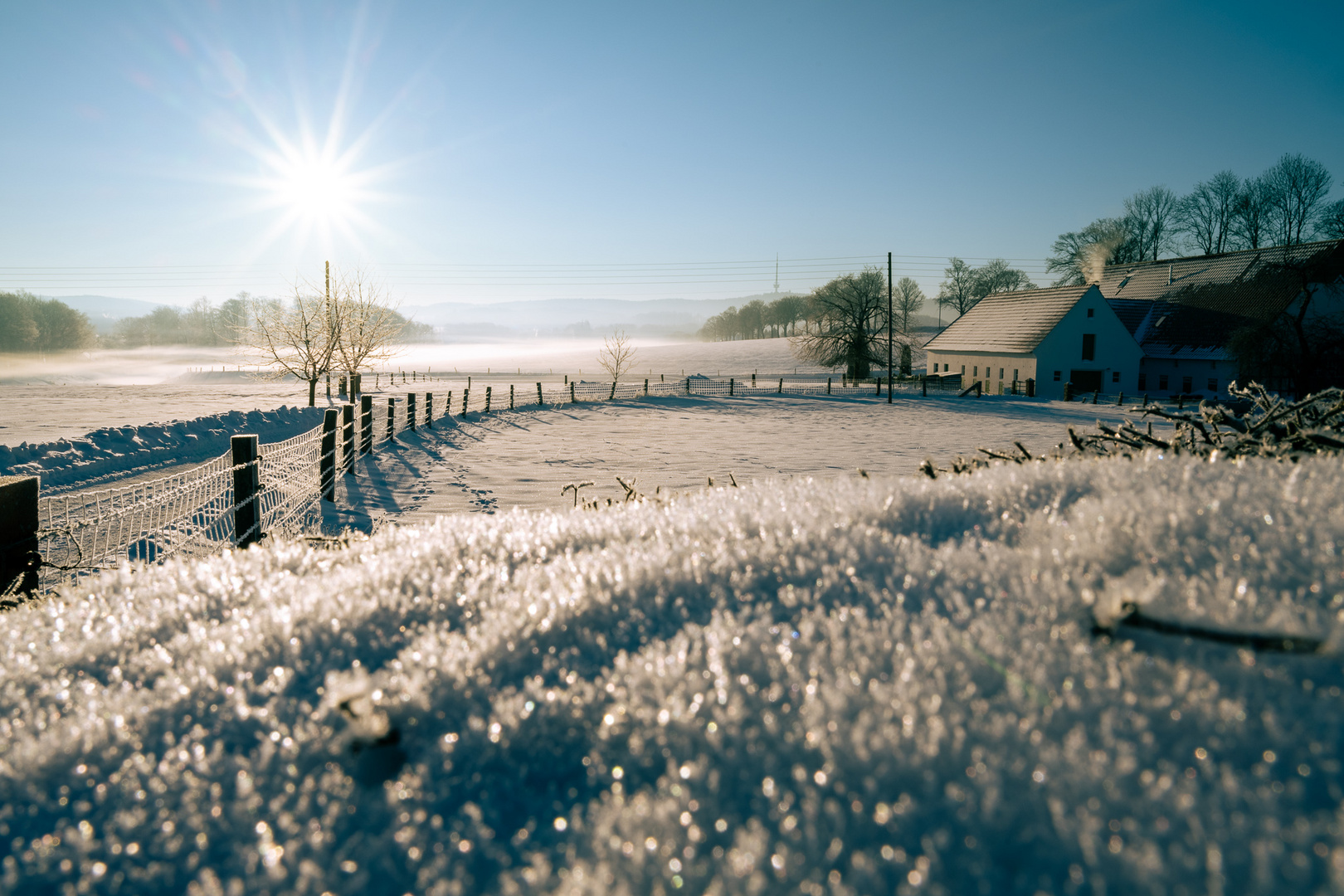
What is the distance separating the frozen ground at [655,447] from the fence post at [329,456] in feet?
1.39

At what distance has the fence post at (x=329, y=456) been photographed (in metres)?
10.2

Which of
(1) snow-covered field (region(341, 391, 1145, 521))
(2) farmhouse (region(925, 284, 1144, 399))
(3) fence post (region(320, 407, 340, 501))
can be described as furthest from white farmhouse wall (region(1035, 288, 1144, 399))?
(3) fence post (region(320, 407, 340, 501))

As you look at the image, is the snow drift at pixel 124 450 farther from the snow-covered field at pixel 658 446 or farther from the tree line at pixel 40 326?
the tree line at pixel 40 326

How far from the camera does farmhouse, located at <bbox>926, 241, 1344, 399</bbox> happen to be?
115ft

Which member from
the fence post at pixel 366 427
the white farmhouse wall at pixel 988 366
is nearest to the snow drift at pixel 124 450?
the fence post at pixel 366 427

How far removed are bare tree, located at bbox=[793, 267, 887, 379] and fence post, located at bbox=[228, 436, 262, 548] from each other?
49709mm

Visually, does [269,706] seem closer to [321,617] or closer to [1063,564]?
[321,617]

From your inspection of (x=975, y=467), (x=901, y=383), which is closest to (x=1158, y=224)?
(x=901, y=383)

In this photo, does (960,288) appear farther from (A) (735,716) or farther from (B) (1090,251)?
(A) (735,716)

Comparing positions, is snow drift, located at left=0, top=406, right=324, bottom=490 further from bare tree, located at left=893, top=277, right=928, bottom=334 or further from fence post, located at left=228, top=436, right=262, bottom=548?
bare tree, located at left=893, top=277, right=928, bottom=334

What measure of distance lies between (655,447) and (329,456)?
836 centimetres

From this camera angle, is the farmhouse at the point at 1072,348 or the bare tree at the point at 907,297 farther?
the bare tree at the point at 907,297

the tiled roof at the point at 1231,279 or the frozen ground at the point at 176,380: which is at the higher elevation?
the tiled roof at the point at 1231,279

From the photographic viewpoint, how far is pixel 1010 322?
1625 inches
